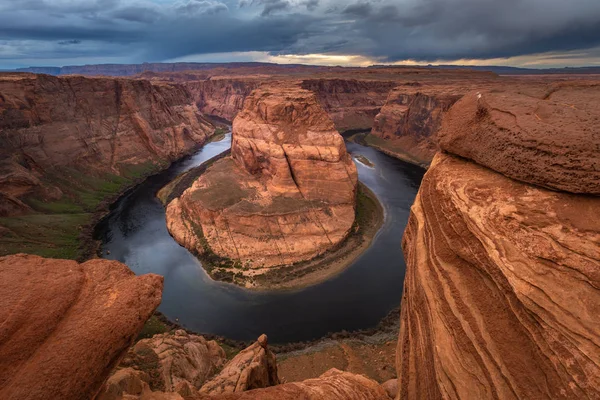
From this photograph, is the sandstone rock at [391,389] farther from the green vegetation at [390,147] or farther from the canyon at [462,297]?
the green vegetation at [390,147]

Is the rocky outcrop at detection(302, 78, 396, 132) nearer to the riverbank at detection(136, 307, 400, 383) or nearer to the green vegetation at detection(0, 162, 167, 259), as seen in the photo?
the green vegetation at detection(0, 162, 167, 259)

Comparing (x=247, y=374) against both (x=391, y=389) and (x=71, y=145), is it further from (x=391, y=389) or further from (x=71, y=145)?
(x=71, y=145)

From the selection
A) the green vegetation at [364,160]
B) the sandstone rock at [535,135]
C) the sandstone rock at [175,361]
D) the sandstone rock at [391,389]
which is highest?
the sandstone rock at [535,135]

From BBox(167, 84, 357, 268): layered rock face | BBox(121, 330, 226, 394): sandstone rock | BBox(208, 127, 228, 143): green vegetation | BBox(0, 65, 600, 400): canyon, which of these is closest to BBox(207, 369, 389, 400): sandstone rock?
BBox(0, 65, 600, 400): canyon

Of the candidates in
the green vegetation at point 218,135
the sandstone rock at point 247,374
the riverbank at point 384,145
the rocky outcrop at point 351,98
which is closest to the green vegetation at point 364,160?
the riverbank at point 384,145

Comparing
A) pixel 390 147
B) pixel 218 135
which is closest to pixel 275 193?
pixel 390 147
